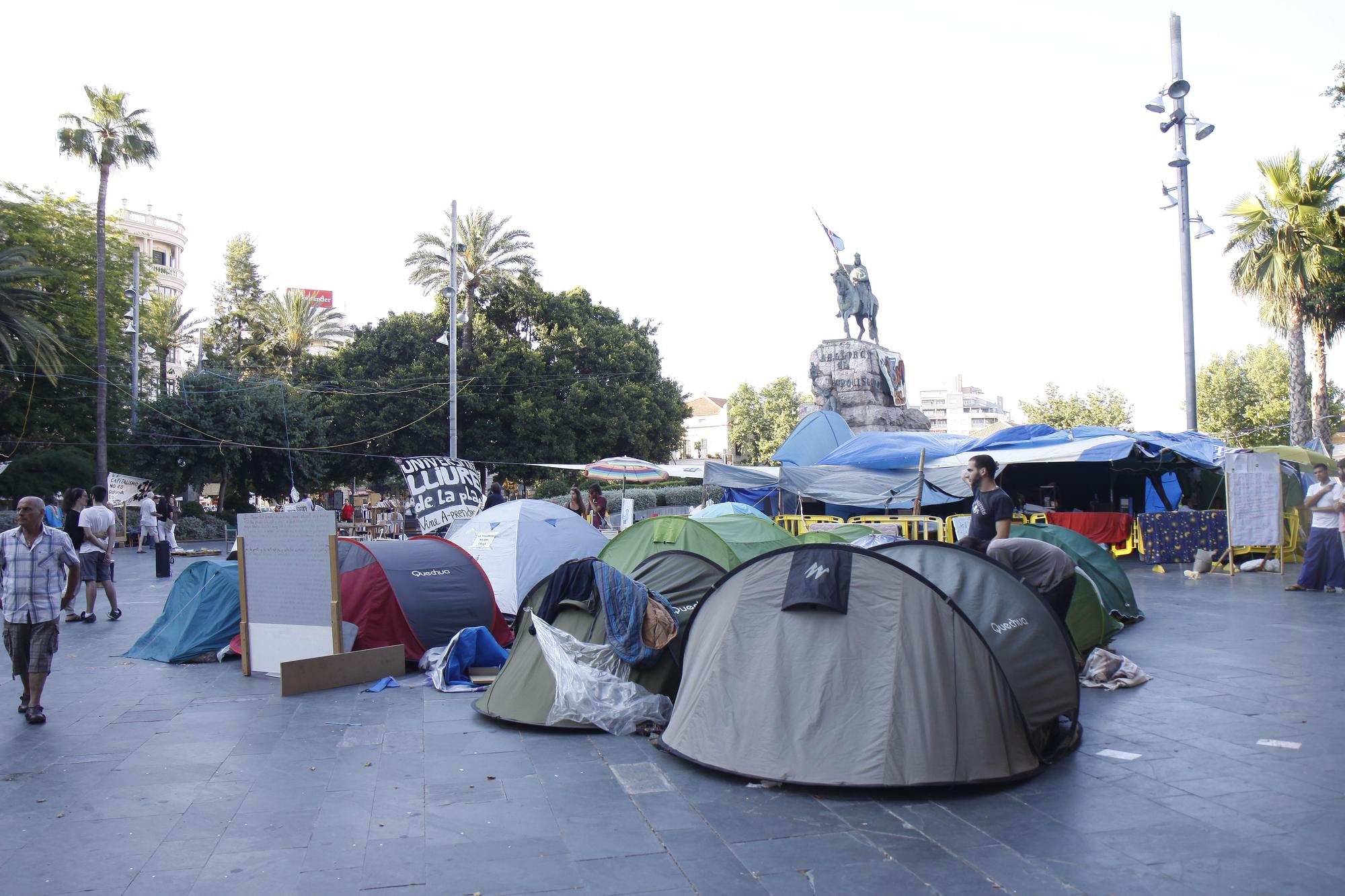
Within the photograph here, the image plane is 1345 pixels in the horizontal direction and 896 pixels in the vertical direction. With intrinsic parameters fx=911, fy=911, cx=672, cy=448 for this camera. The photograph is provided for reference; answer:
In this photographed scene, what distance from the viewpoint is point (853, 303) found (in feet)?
97.3

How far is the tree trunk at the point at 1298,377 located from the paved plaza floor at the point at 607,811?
59.6 feet

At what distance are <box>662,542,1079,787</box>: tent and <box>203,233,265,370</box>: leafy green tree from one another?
171ft

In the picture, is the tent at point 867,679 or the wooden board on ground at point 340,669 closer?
the tent at point 867,679

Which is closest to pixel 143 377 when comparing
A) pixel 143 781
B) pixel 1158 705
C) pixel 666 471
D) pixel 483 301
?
pixel 483 301

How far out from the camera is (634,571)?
802 centimetres

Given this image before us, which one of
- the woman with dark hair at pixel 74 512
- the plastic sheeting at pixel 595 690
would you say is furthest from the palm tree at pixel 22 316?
the plastic sheeting at pixel 595 690

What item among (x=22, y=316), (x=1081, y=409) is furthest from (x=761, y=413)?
(x=22, y=316)

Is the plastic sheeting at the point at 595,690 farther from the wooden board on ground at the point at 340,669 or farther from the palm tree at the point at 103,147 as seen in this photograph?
the palm tree at the point at 103,147

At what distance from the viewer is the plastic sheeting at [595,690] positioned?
6340 mm

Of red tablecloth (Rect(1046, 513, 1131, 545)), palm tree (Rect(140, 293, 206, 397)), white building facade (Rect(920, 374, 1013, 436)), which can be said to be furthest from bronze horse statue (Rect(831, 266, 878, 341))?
white building facade (Rect(920, 374, 1013, 436))

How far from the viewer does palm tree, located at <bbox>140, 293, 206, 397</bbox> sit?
5056cm

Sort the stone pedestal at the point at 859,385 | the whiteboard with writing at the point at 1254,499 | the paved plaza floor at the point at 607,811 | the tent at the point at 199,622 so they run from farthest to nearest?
the stone pedestal at the point at 859,385 < the whiteboard with writing at the point at 1254,499 < the tent at the point at 199,622 < the paved plaza floor at the point at 607,811

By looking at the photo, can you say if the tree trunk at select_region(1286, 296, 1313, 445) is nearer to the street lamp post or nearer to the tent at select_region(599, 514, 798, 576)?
the street lamp post

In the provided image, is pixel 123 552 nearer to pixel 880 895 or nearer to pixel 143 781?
pixel 143 781
